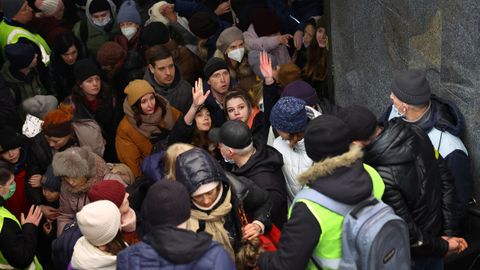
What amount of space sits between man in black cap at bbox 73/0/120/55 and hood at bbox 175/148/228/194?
13.8 feet

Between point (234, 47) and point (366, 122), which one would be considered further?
point (234, 47)

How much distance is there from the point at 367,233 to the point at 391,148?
2.55ft

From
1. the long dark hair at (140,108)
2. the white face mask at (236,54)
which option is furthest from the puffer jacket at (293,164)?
the white face mask at (236,54)

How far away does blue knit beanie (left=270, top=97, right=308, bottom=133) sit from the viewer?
180 inches

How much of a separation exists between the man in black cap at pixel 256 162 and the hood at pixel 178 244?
1278 mm

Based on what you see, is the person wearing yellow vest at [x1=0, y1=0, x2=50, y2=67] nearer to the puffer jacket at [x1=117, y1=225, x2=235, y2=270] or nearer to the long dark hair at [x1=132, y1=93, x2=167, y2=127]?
the long dark hair at [x1=132, y1=93, x2=167, y2=127]

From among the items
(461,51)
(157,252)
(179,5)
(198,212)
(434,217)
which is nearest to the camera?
(157,252)

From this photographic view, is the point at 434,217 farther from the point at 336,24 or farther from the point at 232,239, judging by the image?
the point at 336,24

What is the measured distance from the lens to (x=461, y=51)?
189 inches

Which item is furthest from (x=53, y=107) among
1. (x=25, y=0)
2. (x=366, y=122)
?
(x=366, y=122)

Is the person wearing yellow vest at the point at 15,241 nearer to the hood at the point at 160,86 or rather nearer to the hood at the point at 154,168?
the hood at the point at 154,168

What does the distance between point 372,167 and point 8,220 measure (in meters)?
2.43

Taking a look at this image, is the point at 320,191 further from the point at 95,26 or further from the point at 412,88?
the point at 95,26

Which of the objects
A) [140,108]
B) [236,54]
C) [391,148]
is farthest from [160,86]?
[391,148]
